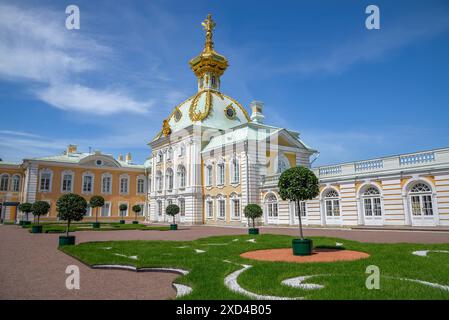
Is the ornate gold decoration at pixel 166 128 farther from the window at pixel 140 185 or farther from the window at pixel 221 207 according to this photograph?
the window at pixel 221 207

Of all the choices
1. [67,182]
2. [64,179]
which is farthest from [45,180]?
[67,182]

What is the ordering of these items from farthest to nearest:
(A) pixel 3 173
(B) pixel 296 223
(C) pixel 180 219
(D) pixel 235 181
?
(A) pixel 3 173 < (C) pixel 180 219 < (D) pixel 235 181 < (B) pixel 296 223

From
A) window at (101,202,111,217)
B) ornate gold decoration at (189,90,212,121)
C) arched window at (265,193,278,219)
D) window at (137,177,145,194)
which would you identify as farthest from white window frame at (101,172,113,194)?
arched window at (265,193,278,219)

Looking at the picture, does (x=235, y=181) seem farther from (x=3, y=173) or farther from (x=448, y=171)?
(x=3, y=173)

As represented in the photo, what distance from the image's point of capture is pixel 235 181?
106 ft

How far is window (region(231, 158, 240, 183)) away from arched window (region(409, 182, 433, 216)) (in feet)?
51.4

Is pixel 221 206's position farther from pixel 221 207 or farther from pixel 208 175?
pixel 208 175

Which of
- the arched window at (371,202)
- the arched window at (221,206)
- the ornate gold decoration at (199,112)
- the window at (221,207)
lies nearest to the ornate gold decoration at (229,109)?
the ornate gold decoration at (199,112)

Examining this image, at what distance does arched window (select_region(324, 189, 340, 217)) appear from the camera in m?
24.5

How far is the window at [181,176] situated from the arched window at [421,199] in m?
25.0

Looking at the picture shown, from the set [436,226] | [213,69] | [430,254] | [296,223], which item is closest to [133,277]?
[430,254]

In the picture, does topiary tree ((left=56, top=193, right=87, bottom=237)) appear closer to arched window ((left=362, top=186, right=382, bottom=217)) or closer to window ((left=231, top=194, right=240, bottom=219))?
window ((left=231, top=194, right=240, bottom=219))

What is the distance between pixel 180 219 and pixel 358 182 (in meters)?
21.7

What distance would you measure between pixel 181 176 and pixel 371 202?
23205 mm
